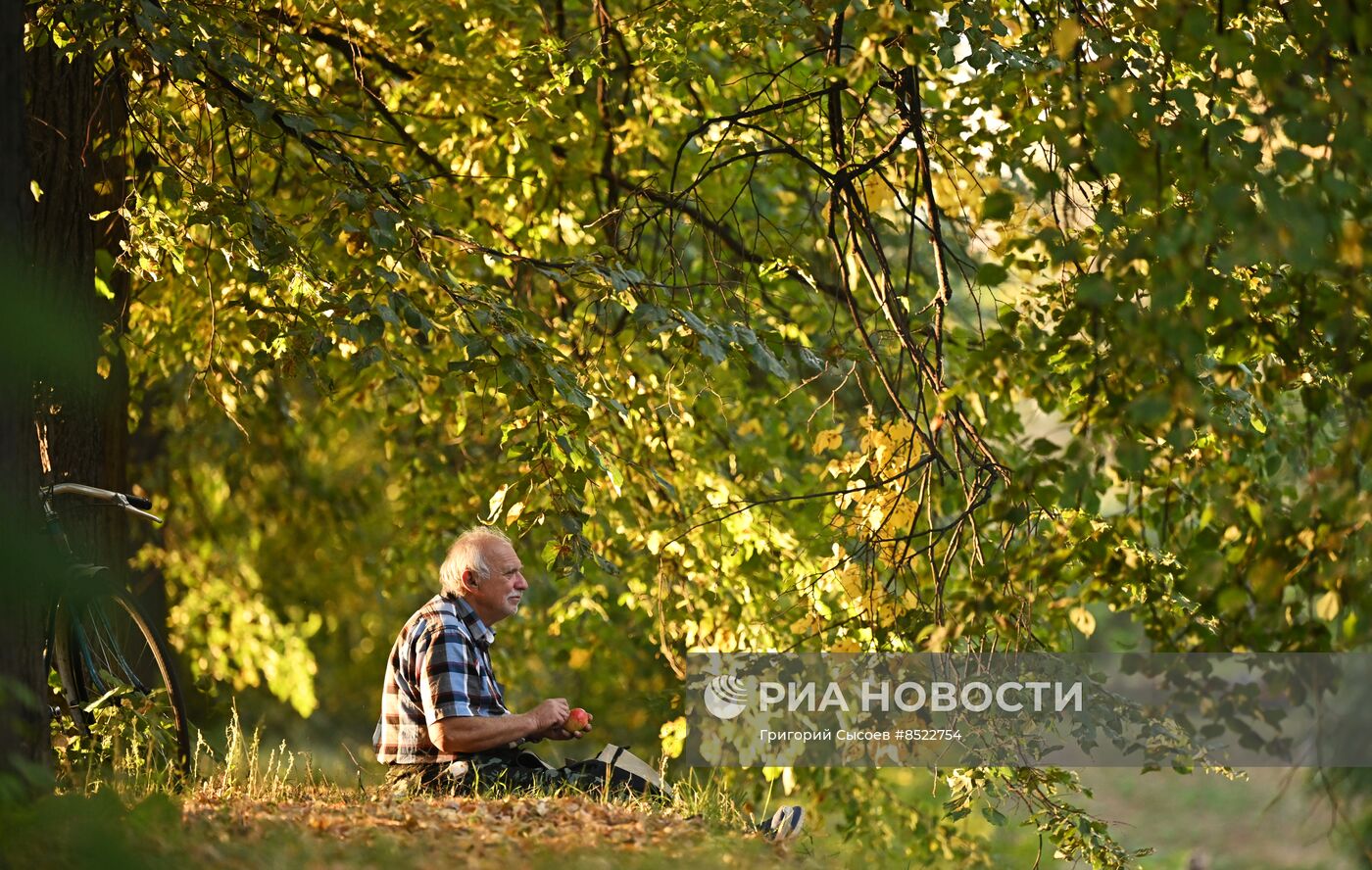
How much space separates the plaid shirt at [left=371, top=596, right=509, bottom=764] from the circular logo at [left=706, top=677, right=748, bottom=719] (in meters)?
1.77

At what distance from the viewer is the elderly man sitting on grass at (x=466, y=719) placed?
505 centimetres

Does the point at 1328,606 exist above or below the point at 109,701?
above

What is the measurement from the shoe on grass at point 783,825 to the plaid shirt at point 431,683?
96 cm

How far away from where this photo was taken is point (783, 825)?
5000 millimetres

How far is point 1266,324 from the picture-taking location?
3.72m

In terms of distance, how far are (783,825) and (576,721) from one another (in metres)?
0.76

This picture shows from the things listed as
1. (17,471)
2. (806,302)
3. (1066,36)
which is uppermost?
(806,302)

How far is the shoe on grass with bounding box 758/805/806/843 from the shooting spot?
192 inches

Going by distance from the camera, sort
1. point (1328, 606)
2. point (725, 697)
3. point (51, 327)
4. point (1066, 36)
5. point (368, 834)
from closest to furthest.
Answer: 1. point (51, 327)
2. point (1328, 606)
3. point (1066, 36)
4. point (368, 834)
5. point (725, 697)

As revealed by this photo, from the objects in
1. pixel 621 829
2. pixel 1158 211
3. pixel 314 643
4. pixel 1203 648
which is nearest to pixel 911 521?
pixel 1203 648

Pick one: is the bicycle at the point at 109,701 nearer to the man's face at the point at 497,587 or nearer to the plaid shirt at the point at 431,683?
the plaid shirt at the point at 431,683

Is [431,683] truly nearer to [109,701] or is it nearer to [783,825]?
[109,701]

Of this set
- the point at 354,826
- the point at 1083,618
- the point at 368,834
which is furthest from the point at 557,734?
the point at 1083,618

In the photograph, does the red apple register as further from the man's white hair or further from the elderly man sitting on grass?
the man's white hair
